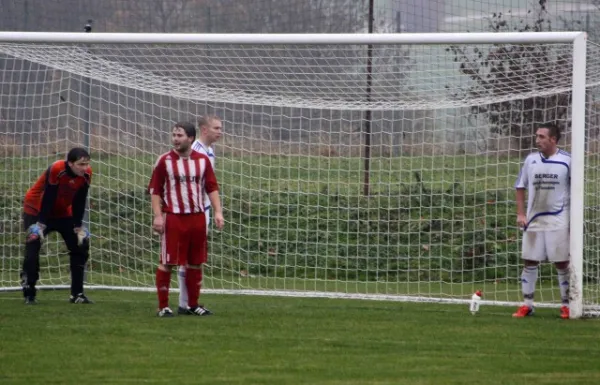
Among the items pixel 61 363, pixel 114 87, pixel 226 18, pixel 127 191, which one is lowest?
pixel 61 363

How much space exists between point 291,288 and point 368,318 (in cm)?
357

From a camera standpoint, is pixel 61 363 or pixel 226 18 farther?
pixel 226 18

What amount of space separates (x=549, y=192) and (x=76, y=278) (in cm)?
481

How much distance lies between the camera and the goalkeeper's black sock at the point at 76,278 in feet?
40.4

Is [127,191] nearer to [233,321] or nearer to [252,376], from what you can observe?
[233,321]

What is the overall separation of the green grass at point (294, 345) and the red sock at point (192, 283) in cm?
32

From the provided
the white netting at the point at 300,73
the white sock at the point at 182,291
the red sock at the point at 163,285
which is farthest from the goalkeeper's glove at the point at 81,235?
the white netting at the point at 300,73

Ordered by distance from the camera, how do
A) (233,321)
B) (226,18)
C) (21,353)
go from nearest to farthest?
1. (21,353)
2. (233,321)
3. (226,18)

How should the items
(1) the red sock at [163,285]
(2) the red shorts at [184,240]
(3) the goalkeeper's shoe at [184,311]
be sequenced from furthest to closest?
(3) the goalkeeper's shoe at [184,311] → (1) the red sock at [163,285] → (2) the red shorts at [184,240]

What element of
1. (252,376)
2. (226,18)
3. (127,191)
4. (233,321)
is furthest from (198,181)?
(226,18)

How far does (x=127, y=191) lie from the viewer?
1541cm

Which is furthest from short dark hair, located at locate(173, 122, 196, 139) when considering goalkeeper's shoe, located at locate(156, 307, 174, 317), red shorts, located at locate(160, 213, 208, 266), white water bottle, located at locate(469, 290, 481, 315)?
white water bottle, located at locate(469, 290, 481, 315)

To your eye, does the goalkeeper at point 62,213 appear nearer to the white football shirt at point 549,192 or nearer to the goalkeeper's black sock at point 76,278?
→ the goalkeeper's black sock at point 76,278

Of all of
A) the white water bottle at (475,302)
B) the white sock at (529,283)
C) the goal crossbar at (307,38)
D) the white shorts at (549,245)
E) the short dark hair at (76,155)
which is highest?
the goal crossbar at (307,38)
